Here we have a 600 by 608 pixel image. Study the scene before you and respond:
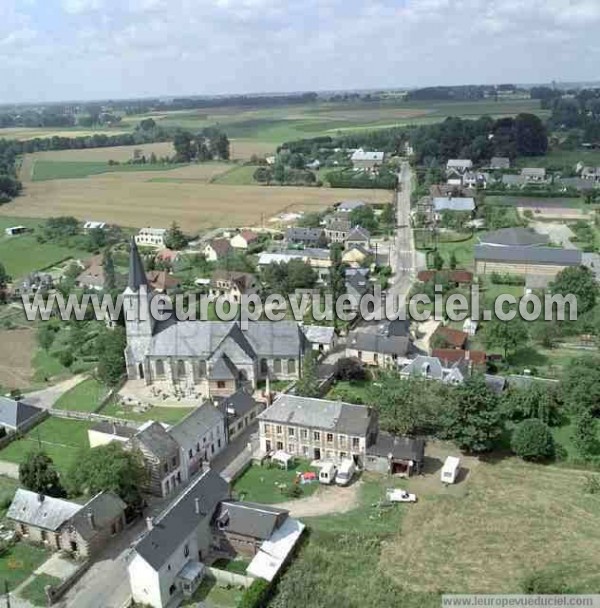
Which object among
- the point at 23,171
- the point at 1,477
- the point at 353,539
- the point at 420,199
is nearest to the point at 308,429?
the point at 353,539

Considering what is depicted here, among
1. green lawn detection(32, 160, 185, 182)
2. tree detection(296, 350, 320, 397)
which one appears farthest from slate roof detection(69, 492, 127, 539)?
green lawn detection(32, 160, 185, 182)

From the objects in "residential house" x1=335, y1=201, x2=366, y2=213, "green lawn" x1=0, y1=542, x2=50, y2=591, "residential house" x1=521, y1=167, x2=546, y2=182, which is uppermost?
"residential house" x1=521, y1=167, x2=546, y2=182

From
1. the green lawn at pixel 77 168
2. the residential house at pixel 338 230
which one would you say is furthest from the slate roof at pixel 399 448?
the green lawn at pixel 77 168

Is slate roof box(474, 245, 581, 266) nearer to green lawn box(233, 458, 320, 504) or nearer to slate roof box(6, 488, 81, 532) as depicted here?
green lawn box(233, 458, 320, 504)

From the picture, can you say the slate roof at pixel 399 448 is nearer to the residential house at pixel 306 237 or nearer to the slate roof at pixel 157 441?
the slate roof at pixel 157 441

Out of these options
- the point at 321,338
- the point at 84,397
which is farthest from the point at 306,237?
the point at 84,397

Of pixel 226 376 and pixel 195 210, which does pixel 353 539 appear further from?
pixel 195 210
